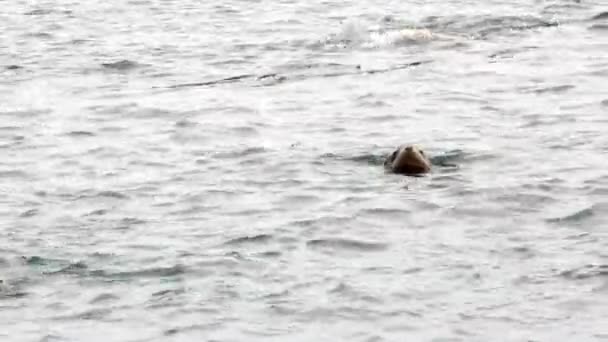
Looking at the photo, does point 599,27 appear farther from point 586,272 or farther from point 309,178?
point 586,272

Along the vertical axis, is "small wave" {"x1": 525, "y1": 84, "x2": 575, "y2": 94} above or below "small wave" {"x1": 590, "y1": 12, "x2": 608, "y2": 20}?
below

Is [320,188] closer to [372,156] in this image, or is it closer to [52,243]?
[372,156]

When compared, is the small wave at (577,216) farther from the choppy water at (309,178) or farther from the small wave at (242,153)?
the small wave at (242,153)

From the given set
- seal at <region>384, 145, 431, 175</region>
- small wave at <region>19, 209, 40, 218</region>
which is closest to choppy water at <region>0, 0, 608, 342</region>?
small wave at <region>19, 209, 40, 218</region>

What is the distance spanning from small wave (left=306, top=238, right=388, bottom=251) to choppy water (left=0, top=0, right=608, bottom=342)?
0.03 metres


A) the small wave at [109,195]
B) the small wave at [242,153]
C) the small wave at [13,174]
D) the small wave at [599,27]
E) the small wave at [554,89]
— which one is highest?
the small wave at [13,174]

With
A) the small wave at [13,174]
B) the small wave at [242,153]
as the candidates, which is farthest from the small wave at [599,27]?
the small wave at [13,174]

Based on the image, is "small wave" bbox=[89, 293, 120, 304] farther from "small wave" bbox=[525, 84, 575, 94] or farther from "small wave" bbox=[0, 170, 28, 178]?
"small wave" bbox=[525, 84, 575, 94]

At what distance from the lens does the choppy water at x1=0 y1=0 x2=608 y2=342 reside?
12750 millimetres

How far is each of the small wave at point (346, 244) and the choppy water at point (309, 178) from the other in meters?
0.03

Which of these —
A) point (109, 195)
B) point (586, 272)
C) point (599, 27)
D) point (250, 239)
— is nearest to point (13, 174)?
point (109, 195)

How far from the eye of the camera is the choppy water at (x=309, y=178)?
12750 millimetres

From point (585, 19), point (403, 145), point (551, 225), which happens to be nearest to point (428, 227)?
point (551, 225)

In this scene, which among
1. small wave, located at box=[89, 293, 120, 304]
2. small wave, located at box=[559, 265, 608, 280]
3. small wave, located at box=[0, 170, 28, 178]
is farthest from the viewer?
small wave, located at box=[0, 170, 28, 178]
